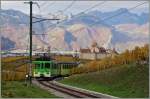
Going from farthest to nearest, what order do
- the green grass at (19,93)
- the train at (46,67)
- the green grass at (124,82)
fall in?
the train at (46,67) < the green grass at (124,82) < the green grass at (19,93)

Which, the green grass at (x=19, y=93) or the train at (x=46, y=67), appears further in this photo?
the train at (x=46, y=67)

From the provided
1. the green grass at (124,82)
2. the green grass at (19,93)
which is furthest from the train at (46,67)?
the green grass at (19,93)

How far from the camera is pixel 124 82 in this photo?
42938 millimetres

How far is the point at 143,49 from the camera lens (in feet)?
190

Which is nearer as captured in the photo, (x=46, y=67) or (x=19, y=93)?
(x=19, y=93)

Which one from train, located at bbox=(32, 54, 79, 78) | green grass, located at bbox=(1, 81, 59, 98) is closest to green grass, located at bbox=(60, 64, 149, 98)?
train, located at bbox=(32, 54, 79, 78)

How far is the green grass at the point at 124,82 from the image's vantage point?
35719mm

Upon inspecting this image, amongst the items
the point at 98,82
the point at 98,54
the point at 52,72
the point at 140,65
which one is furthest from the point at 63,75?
the point at 98,54

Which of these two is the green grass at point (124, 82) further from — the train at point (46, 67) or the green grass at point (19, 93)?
the green grass at point (19, 93)

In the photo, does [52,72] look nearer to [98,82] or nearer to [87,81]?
[87,81]

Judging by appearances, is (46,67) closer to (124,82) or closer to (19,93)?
(124,82)

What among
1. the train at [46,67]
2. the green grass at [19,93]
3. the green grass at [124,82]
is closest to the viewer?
the green grass at [19,93]

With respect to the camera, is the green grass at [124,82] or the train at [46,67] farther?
the train at [46,67]

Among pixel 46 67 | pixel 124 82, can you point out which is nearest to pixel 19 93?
pixel 124 82
